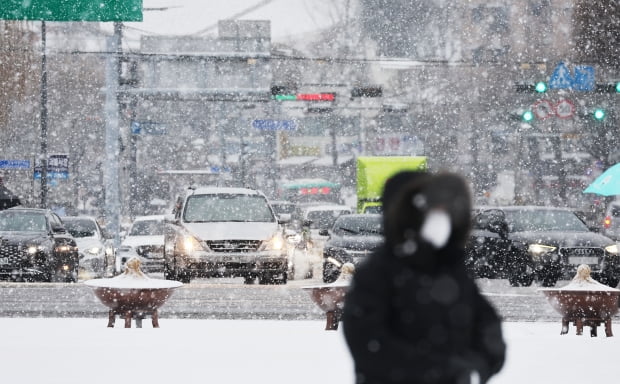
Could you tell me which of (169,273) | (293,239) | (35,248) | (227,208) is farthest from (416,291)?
(293,239)

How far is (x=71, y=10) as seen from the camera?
18406 millimetres

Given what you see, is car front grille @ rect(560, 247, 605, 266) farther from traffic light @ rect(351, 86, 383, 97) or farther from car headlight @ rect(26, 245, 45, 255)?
traffic light @ rect(351, 86, 383, 97)

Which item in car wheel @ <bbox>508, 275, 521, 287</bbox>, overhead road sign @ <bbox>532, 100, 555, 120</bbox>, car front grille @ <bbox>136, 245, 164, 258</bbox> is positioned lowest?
car wheel @ <bbox>508, 275, 521, 287</bbox>

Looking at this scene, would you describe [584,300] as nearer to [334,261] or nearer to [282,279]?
[282,279]

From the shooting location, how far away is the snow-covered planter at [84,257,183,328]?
12.0m

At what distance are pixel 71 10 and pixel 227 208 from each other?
447 cm

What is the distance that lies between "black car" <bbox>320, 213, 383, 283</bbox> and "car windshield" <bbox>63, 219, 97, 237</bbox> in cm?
656

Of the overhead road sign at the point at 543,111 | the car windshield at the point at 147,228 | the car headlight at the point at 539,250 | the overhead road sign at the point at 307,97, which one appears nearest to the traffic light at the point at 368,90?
the overhead road sign at the point at 307,97

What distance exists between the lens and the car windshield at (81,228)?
23.9 m

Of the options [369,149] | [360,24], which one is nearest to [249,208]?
[360,24]

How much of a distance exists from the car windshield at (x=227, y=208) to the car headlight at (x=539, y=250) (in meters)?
4.66

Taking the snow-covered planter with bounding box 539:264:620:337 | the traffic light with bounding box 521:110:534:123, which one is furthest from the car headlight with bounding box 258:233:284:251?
the traffic light with bounding box 521:110:534:123

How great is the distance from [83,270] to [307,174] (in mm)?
58663

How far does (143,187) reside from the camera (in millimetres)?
52281
